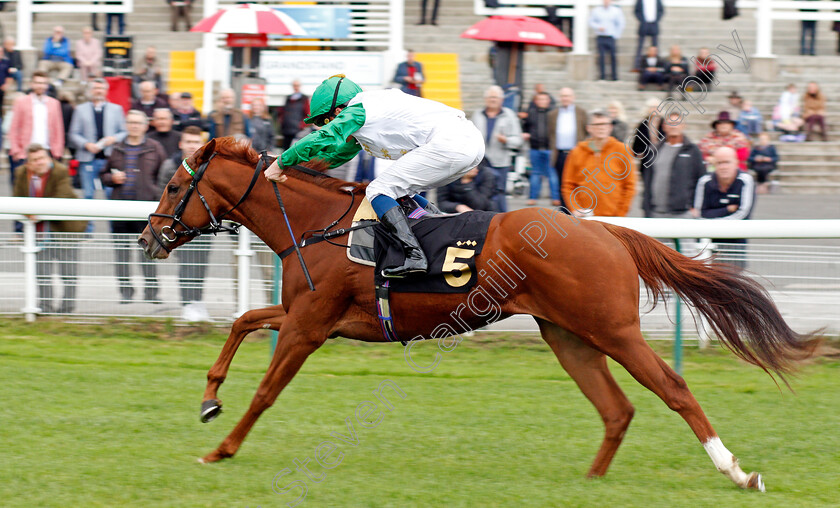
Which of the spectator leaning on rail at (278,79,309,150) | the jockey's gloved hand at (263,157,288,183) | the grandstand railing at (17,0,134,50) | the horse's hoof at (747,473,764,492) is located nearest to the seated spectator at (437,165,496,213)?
the jockey's gloved hand at (263,157,288,183)

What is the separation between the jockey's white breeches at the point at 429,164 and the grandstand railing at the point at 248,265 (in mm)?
2189

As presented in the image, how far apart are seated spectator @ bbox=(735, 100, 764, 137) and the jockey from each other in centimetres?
959

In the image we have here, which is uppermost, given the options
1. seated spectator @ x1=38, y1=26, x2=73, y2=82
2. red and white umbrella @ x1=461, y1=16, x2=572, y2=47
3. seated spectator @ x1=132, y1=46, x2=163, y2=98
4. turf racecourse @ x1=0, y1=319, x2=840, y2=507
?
red and white umbrella @ x1=461, y1=16, x2=572, y2=47

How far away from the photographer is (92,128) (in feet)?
33.6

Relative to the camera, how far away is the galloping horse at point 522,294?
4.66 metres

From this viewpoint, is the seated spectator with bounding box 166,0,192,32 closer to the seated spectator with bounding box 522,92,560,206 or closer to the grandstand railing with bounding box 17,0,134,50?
the grandstand railing with bounding box 17,0,134,50

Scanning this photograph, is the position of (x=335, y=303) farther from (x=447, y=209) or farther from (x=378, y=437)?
(x=447, y=209)

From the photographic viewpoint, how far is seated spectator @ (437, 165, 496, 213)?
7.87 metres

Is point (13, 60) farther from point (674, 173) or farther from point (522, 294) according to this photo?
point (522, 294)

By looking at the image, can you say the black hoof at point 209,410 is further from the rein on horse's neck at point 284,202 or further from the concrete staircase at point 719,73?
the concrete staircase at point 719,73

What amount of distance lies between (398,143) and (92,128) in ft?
20.2

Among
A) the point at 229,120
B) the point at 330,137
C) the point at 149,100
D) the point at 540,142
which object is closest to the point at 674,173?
the point at 540,142

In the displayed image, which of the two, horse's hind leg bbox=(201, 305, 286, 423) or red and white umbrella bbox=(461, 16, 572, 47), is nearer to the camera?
horse's hind leg bbox=(201, 305, 286, 423)

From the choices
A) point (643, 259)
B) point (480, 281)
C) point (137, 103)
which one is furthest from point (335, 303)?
point (137, 103)
